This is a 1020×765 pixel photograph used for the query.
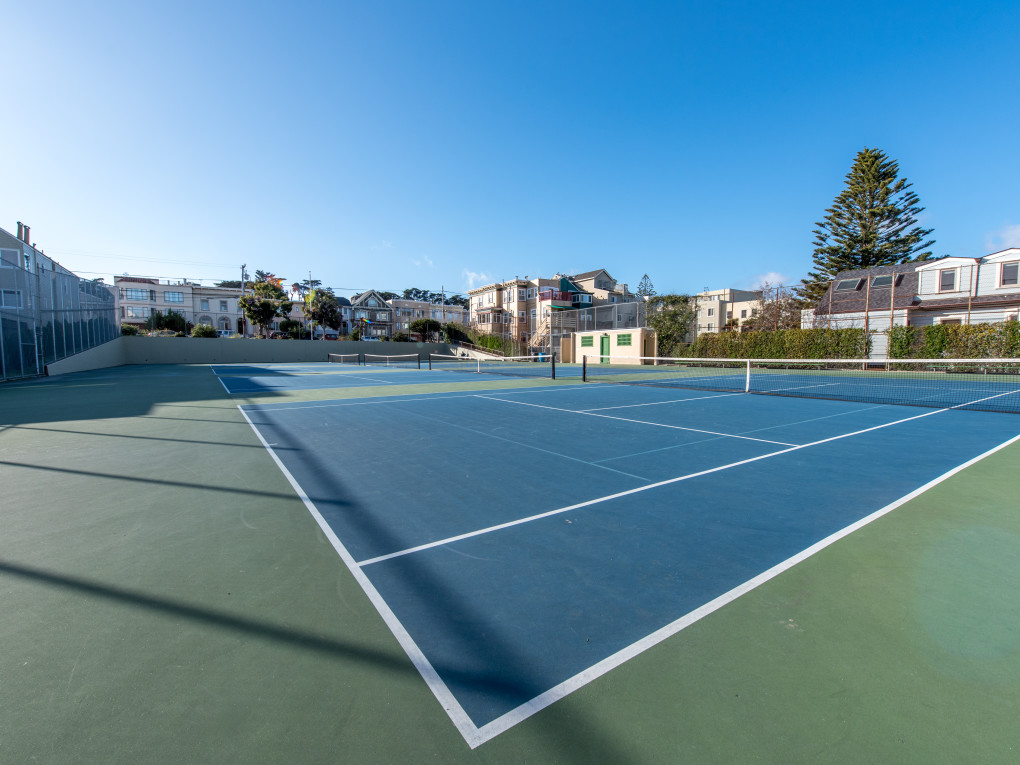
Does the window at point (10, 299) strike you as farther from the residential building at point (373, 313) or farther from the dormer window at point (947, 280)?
the residential building at point (373, 313)

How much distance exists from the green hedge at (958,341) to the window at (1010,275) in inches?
279

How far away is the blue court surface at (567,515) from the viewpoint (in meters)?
2.52

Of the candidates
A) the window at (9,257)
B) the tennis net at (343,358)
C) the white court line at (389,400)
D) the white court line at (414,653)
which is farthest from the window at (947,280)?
the window at (9,257)

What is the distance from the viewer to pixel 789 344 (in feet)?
103

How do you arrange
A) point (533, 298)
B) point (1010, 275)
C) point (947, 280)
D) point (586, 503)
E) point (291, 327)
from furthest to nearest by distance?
point (291, 327)
point (533, 298)
point (947, 280)
point (1010, 275)
point (586, 503)

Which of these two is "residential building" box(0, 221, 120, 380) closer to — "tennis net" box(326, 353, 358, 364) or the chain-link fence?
the chain-link fence

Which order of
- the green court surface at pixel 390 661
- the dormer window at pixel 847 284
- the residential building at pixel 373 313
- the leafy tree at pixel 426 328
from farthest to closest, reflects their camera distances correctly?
1. the residential building at pixel 373 313
2. the leafy tree at pixel 426 328
3. the dormer window at pixel 847 284
4. the green court surface at pixel 390 661

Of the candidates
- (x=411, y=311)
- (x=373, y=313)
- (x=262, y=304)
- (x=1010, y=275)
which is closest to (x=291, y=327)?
(x=262, y=304)

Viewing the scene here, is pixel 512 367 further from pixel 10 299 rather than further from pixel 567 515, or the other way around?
pixel 567 515

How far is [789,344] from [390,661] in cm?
3480

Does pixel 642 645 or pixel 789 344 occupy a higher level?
pixel 789 344

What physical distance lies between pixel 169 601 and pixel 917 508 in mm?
6199

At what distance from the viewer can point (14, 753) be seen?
1.83 m

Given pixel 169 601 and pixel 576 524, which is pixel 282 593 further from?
pixel 576 524
